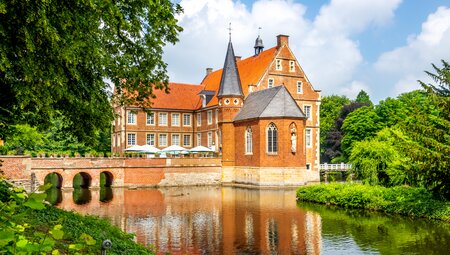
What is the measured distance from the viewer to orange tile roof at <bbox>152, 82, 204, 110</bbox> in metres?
49.1

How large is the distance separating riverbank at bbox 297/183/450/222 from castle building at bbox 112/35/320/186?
1057 centimetres

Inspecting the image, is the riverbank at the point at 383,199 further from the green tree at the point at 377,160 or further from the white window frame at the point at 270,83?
the white window frame at the point at 270,83

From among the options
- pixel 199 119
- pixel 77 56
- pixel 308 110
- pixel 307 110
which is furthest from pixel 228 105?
pixel 77 56

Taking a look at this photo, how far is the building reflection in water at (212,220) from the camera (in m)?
15.1

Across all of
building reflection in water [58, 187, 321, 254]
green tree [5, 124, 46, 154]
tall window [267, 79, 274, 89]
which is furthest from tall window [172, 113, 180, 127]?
building reflection in water [58, 187, 321, 254]

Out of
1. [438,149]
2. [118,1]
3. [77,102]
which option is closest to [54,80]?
[77,102]

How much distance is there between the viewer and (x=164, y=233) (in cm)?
1722

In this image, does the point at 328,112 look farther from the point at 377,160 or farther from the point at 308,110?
the point at 377,160

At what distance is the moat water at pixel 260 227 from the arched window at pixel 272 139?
9537mm

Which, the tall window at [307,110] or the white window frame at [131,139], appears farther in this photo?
the white window frame at [131,139]

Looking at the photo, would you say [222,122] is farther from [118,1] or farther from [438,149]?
[118,1]

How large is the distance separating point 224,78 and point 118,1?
1202 inches

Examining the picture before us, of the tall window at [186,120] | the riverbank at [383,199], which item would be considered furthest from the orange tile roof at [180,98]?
the riverbank at [383,199]

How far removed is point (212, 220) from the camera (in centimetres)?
2042
